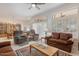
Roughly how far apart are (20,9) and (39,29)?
50 cm

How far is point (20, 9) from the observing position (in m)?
1.89

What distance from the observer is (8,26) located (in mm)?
1896

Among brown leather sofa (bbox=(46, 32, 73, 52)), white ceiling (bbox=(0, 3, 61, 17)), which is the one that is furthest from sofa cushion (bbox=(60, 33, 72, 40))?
white ceiling (bbox=(0, 3, 61, 17))

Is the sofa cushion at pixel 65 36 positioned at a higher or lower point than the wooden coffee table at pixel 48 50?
higher

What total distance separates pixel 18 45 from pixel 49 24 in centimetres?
69

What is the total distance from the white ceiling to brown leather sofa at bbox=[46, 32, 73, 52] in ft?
1.66

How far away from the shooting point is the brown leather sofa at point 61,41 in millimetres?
1904

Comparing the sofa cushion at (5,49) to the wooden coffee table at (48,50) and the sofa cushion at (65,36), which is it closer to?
the wooden coffee table at (48,50)

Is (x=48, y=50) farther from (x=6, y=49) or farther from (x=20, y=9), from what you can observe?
(x=20, y=9)

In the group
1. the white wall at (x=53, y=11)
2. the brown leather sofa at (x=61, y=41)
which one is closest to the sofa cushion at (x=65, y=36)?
the brown leather sofa at (x=61, y=41)

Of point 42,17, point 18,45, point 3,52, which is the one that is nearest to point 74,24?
point 42,17

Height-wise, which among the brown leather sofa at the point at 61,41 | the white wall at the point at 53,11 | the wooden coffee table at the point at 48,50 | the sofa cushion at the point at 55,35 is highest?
the white wall at the point at 53,11

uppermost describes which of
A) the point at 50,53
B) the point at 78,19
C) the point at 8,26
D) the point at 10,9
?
the point at 10,9

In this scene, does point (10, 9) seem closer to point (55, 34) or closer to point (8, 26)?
point (8, 26)
